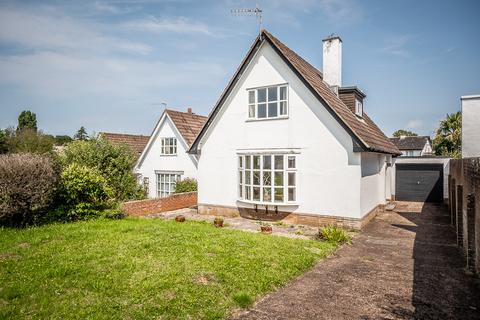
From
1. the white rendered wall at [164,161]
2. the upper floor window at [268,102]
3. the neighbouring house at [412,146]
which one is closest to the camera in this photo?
the upper floor window at [268,102]

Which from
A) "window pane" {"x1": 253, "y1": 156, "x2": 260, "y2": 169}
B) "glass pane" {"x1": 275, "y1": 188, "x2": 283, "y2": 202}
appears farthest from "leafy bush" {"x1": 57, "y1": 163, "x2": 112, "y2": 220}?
"glass pane" {"x1": 275, "y1": 188, "x2": 283, "y2": 202}

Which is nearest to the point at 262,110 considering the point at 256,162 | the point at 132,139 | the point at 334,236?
the point at 256,162

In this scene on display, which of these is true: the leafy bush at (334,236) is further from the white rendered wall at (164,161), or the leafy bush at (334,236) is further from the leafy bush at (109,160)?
the white rendered wall at (164,161)

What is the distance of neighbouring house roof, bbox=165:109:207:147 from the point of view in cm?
2440

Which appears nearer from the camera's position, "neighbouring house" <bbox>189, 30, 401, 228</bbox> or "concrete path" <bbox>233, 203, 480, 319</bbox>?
"concrete path" <bbox>233, 203, 480, 319</bbox>

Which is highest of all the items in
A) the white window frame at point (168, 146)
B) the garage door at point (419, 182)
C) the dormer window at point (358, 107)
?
the dormer window at point (358, 107)

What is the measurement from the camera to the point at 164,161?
2536 cm

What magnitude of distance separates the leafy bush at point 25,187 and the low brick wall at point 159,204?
423 centimetres

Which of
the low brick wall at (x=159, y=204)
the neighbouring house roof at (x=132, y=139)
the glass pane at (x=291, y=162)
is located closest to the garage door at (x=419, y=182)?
the glass pane at (x=291, y=162)

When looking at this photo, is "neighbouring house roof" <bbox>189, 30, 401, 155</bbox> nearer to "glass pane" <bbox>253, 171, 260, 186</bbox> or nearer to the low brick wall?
"glass pane" <bbox>253, 171, 260, 186</bbox>

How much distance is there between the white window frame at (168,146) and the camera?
2497 cm

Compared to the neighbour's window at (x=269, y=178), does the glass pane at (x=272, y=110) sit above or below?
above

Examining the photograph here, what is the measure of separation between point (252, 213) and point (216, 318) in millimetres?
10520

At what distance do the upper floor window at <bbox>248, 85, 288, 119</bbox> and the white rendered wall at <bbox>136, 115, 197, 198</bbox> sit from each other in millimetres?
8907
